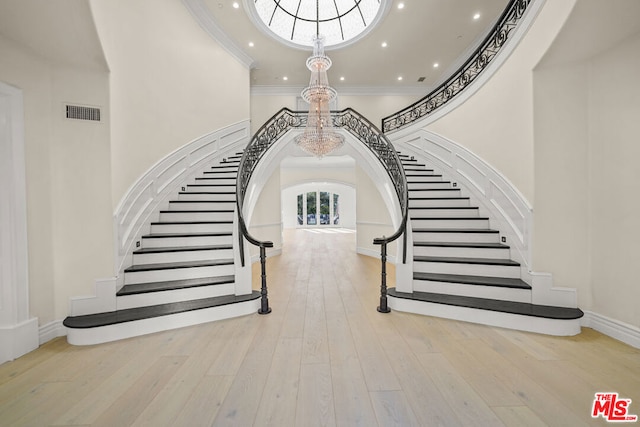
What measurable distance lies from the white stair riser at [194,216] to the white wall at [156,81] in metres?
0.86

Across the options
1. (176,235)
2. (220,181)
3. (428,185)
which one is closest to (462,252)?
(428,185)

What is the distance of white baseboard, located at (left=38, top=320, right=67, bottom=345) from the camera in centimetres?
267

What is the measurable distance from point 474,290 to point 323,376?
230 centimetres

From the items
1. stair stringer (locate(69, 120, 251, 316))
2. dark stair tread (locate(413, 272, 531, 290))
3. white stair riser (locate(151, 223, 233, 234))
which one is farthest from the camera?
white stair riser (locate(151, 223, 233, 234))

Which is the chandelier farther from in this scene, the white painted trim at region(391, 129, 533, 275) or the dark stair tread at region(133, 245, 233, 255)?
the dark stair tread at region(133, 245, 233, 255)

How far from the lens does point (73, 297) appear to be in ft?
9.50

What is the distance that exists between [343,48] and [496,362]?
7658 millimetres

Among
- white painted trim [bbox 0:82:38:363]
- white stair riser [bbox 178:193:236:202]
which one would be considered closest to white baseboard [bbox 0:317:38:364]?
white painted trim [bbox 0:82:38:363]

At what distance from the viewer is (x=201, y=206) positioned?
4.80 m

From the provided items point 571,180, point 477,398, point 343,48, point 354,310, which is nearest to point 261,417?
point 477,398

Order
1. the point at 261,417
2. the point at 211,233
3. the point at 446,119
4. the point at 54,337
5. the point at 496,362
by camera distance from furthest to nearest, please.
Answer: the point at 446,119, the point at 211,233, the point at 54,337, the point at 496,362, the point at 261,417

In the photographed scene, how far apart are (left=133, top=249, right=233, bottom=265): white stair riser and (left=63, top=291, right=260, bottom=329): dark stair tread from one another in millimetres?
729

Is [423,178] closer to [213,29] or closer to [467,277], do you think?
[467,277]

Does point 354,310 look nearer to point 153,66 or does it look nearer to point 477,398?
point 477,398
